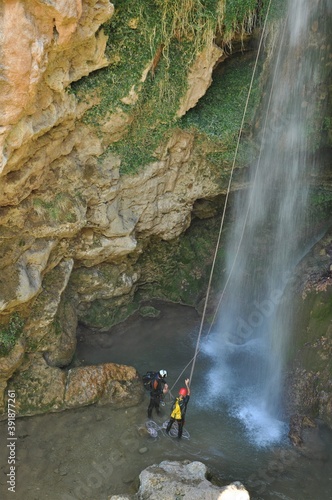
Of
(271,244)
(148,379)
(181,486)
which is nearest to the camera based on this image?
(181,486)

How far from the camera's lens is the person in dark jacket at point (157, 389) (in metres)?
10.4

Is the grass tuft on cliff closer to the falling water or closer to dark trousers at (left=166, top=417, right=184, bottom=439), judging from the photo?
the falling water

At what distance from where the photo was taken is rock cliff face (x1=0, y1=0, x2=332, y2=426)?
767cm

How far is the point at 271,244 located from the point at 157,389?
555 cm

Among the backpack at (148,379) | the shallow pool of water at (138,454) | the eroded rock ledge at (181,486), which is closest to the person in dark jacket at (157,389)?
the backpack at (148,379)

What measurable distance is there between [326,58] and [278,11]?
5.61 ft

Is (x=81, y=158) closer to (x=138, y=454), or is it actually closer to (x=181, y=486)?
(x=138, y=454)

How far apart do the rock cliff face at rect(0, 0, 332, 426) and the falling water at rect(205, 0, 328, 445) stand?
1.23 m

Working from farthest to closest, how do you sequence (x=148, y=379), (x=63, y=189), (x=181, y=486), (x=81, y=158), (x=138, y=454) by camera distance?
(x=148, y=379)
(x=81, y=158)
(x=63, y=189)
(x=138, y=454)
(x=181, y=486)

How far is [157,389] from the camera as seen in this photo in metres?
10.4

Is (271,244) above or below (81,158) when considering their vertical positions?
below

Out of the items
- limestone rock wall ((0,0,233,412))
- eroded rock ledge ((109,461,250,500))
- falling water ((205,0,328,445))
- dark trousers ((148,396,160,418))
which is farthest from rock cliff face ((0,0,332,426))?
eroded rock ledge ((109,461,250,500))

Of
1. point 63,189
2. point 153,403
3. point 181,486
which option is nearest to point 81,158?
point 63,189

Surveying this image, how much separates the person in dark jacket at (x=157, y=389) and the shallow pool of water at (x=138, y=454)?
35cm
